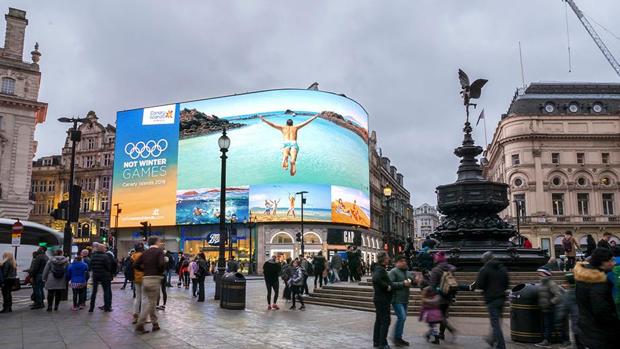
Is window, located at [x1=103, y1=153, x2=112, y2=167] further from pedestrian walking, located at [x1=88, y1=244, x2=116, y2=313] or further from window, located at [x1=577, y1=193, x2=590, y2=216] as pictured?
pedestrian walking, located at [x1=88, y1=244, x2=116, y2=313]

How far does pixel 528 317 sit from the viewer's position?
9711mm

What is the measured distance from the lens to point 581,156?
224 feet

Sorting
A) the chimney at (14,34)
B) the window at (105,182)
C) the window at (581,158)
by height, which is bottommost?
the window at (105,182)

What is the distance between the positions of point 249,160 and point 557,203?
40.3 metres

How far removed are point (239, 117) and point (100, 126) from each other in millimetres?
30318

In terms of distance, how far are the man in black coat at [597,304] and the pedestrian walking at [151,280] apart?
770 centimetres

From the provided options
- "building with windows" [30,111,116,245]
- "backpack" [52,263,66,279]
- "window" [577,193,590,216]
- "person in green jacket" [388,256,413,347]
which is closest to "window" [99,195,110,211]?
"building with windows" [30,111,116,245]

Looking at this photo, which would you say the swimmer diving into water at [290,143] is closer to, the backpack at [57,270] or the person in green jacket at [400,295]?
the backpack at [57,270]

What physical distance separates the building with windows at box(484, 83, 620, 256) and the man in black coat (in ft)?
209

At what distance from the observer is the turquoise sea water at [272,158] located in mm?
59625

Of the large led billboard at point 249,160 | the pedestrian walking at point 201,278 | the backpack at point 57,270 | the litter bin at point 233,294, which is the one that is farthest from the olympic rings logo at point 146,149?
the litter bin at point 233,294

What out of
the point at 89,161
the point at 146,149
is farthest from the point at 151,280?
the point at 89,161

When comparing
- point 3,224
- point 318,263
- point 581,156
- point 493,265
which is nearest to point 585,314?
point 493,265

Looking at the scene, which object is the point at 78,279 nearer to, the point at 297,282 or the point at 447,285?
the point at 297,282
